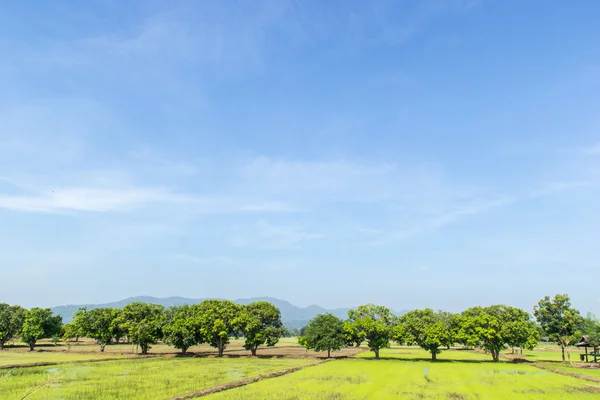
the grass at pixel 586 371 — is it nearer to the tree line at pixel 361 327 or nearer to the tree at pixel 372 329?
the tree line at pixel 361 327

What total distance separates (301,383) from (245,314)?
1610 inches

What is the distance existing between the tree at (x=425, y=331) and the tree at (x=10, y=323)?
309 ft

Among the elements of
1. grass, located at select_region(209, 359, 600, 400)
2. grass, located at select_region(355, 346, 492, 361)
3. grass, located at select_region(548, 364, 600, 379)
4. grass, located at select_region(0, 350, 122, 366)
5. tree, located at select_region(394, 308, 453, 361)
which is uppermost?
tree, located at select_region(394, 308, 453, 361)

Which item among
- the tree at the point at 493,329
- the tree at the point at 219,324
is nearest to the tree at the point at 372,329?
the tree at the point at 493,329

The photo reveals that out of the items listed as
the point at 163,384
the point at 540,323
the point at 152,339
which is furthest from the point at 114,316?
the point at 540,323

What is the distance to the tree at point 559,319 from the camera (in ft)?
263

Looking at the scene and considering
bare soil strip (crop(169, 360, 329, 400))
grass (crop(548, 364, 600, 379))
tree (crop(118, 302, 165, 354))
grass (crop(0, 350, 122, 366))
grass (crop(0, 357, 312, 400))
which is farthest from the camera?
tree (crop(118, 302, 165, 354))

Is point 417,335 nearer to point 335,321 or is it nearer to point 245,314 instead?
point 335,321

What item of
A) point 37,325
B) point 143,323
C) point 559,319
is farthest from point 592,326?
point 37,325

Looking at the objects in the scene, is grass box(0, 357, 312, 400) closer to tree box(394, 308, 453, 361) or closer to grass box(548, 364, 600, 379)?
tree box(394, 308, 453, 361)

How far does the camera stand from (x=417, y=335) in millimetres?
77250

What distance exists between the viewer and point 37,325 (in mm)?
91625

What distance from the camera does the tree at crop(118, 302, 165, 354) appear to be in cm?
8238

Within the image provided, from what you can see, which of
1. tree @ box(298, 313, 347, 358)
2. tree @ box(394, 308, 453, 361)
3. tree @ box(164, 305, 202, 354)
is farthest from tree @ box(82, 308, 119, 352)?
tree @ box(394, 308, 453, 361)
